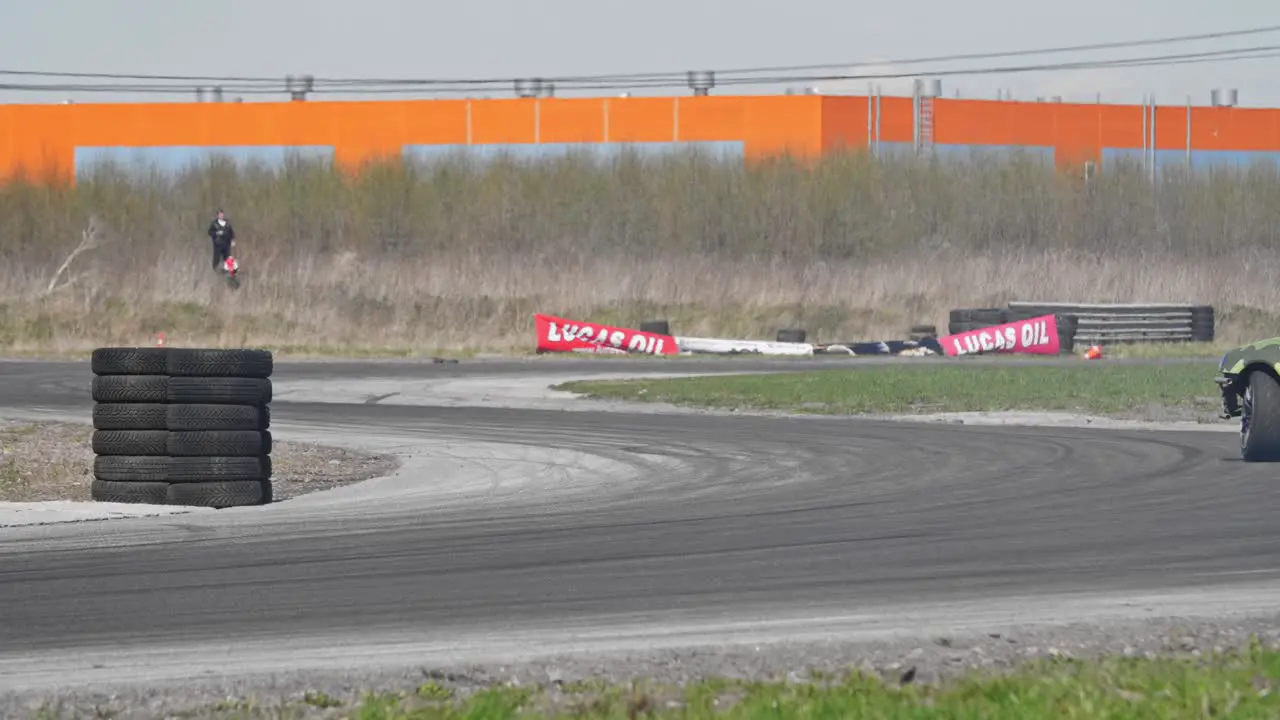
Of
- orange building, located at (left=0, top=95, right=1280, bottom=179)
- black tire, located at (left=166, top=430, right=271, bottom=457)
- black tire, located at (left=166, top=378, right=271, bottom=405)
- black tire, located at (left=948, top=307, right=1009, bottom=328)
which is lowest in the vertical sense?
black tire, located at (left=166, top=430, right=271, bottom=457)

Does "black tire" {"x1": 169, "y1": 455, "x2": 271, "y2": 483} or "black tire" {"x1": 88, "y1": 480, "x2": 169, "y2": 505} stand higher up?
"black tire" {"x1": 169, "y1": 455, "x2": 271, "y2": 483}

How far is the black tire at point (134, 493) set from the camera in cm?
1348

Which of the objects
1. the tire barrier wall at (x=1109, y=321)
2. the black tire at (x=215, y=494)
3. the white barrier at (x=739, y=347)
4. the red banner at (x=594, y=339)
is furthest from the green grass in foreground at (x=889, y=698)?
the tire barrier wall at (x=1109, y=321)

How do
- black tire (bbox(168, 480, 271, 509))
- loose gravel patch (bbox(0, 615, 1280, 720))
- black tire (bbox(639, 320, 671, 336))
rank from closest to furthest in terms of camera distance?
1. loose gravel patch (bbox(0, 615, 1280, 720))
2. black tire (bbox(168, 480, 271, 509))
3. black tire (bbox(639, 320, 671, 336))

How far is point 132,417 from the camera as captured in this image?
13750mm

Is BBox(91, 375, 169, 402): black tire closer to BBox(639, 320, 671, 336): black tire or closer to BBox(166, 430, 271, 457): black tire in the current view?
BBox(166, 430, 271, 457): black tire

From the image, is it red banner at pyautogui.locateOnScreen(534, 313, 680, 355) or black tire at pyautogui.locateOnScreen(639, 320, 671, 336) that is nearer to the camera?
red banner at pyautogui.locateOnScreen(534, 313, 680, 355)

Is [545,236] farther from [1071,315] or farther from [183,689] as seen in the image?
[183,689]

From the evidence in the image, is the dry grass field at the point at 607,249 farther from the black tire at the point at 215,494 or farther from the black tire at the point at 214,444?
the black tire at the point at 215,494

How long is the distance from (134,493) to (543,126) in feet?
209

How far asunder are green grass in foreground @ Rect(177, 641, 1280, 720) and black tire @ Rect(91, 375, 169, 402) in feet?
24.6

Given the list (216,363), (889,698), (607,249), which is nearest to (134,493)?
(216,363)

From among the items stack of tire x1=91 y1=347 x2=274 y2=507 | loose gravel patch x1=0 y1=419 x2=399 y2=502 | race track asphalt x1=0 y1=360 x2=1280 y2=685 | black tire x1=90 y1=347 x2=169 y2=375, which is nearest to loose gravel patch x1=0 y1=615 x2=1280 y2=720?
race track asphalt x1=0 y1=360 x2=1280 y2=685

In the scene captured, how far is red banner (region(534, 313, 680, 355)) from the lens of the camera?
39.7m
